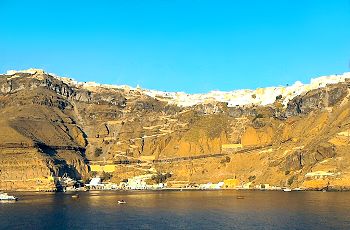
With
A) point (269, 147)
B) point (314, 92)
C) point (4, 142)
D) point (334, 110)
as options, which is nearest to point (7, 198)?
point (4, 142)

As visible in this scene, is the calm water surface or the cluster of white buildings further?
the cluster of white buildings

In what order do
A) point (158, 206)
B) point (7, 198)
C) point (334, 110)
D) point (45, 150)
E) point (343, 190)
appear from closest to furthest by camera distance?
point (158, 206)
point (7, 198)
point (343, 190)
point (334, 110)
point (45, 150)

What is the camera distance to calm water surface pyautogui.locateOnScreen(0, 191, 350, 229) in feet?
257

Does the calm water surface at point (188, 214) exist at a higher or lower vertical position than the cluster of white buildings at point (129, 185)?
lower

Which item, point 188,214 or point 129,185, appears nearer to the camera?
point 188,214

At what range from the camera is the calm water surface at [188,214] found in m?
78.4

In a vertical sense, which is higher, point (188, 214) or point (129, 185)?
point (129, 185)

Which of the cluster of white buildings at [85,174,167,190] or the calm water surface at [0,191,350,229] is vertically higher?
the cluster of white buildings at [85,174,167,190]

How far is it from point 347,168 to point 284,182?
2359 cm

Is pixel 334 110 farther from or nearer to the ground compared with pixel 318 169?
farther from the ground

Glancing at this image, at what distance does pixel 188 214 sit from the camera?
92000mm

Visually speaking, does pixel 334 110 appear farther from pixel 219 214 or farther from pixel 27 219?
pixel 27 219

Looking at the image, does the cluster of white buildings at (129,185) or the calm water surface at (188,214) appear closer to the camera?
the calm water surface at (188,214)

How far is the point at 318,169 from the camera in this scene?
144 metres
